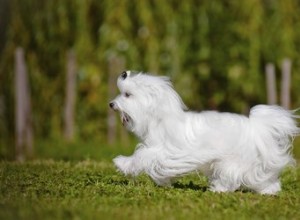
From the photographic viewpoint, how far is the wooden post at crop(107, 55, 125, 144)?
886 inches

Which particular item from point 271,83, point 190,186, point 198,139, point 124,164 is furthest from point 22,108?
point 198,139

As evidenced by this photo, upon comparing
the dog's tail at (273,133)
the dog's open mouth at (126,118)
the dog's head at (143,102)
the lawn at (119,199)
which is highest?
the dog's head at (143,102)

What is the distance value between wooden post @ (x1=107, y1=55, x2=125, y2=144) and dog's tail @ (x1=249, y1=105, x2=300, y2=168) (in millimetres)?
12822

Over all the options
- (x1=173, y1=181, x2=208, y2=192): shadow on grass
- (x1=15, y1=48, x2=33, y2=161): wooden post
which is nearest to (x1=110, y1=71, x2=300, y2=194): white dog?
(x1=173, y1=181, x2=208, y2=192): shadow on grass

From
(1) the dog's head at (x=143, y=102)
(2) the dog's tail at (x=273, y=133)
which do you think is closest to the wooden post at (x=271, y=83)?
(2) the dog's tail at (x=273, y=133)

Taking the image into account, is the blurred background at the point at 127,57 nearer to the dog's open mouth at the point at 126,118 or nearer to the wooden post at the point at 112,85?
the wooden post at the point at 112,85

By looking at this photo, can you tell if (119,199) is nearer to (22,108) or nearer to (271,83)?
(22,108)

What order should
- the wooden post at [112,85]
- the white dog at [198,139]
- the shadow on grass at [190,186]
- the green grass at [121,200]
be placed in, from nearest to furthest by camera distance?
the green grass at [121,200], the white dog at [198,139], the shadow on grass at [190,186], the wooden post at [112,85]

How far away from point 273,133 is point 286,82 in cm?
1327

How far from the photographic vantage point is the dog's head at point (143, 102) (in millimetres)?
9586

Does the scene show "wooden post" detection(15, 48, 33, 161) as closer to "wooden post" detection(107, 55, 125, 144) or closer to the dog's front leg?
"wooden post" detection(107, 55, 125, 144)

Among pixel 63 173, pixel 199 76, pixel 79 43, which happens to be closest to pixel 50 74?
pixel 79 43

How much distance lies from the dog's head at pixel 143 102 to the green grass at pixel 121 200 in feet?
2.53

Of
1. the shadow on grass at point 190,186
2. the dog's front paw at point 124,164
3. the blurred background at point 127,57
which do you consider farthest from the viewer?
the blurred background at point 127,57
